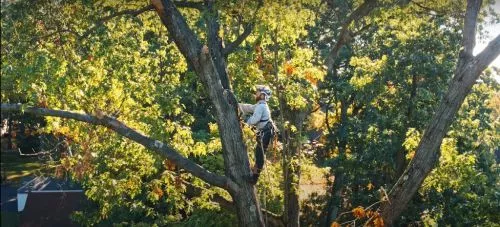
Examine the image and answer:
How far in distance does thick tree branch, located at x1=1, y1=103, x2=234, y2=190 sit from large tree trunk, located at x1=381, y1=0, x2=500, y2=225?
7.91 feet

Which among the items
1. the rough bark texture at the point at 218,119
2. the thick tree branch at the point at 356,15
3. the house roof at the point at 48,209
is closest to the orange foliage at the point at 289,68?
the rough bark texture at the point at 218,119

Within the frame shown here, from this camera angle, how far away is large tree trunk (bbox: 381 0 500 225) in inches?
247

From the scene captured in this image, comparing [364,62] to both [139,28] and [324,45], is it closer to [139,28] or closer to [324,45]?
[324,45]

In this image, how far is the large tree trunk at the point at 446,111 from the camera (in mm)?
6285

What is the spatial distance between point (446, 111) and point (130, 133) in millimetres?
4315

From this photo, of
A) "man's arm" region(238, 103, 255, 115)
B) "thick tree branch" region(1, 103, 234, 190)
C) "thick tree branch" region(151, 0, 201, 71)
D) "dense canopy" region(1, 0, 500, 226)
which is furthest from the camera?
"man's arm" region(238, 103, 255, 115)

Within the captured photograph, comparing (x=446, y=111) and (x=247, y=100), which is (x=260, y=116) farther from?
(x=247, y=100)

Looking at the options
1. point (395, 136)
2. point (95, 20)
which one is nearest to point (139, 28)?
point (95, 20)

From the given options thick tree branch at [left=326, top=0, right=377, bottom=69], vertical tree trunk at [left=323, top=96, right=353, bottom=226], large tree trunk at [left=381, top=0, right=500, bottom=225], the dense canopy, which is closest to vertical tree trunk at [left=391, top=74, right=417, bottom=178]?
the dense canopy

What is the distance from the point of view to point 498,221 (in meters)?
9.73

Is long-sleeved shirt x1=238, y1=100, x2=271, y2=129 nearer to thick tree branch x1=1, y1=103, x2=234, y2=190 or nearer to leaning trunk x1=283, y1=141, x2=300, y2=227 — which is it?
thick tree branch x1=1, y1=103, x2=234, y2=190

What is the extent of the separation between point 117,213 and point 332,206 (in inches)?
265

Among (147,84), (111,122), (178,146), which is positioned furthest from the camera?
(147,84)

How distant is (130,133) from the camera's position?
7.08 metres
